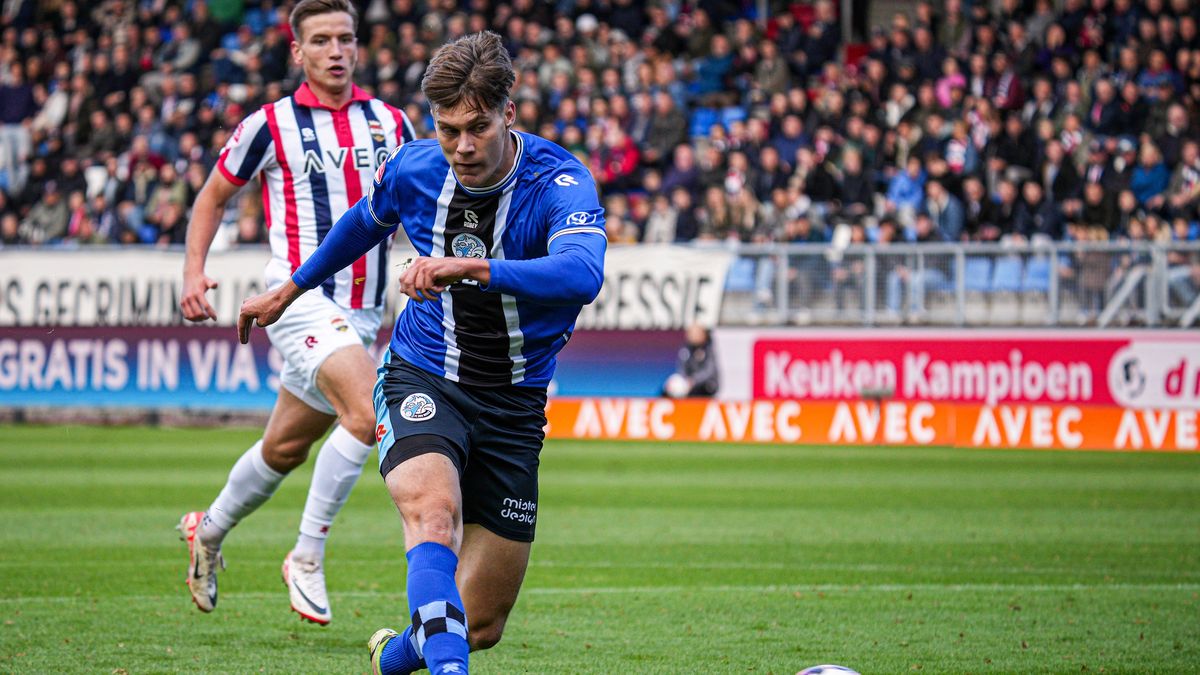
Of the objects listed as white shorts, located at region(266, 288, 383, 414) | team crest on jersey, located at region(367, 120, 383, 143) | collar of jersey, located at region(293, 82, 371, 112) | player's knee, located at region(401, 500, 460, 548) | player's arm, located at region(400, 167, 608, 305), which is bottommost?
player's knee, located at region(401, 500, 460, 548)

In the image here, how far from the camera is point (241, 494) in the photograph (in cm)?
712

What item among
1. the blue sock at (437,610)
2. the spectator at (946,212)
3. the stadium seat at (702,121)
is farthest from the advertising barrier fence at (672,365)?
the blue sock at (437,610)

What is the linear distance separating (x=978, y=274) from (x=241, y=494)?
1261 centimetres

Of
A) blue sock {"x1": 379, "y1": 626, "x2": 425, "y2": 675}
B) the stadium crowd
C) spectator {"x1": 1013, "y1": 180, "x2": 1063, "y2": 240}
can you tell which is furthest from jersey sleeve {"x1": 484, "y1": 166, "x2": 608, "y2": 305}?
spectator {"x1": 1013, "y1": 180, "x2": 1063, "y2": 240}

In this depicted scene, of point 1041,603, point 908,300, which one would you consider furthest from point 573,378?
point 1041,603

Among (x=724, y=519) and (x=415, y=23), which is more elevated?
(x=415, y=23)

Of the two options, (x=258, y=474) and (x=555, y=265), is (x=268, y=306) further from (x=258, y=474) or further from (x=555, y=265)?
(x=258, y=474)

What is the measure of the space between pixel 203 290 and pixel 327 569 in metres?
2.95

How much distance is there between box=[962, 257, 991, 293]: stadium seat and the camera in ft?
59.6

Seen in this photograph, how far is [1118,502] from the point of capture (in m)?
13.1

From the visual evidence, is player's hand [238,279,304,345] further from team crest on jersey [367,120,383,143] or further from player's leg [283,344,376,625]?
team crest on jersey [367,120,383,143]

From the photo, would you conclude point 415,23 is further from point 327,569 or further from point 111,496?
point 327,569

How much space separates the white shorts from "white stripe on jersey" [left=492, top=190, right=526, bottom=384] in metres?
1.89

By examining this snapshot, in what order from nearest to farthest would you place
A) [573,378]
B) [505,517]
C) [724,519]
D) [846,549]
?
[505,517], [846,549], [724,519], [573,378]
